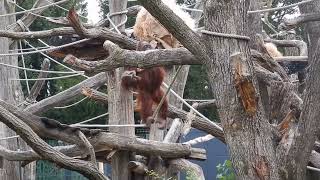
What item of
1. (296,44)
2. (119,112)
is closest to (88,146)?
(119,112)

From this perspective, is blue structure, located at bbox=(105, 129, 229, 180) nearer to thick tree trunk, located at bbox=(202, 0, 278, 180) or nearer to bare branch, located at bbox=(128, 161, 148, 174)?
bare branch, located at bbox=(128, 161, 148, 174)

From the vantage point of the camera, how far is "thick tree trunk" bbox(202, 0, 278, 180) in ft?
8.53

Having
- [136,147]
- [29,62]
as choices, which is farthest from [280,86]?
[29,62]

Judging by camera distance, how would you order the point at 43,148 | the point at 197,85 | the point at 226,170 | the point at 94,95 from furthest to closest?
1. the point at 197,85
2. the point at 226,170
3. the point at 94,95
4. the point at 43,148

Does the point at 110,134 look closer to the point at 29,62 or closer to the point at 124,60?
the point at 124,60

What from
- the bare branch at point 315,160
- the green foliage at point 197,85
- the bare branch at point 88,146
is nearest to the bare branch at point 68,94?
the bare branch at point 88,146

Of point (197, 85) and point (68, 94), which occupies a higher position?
point (197, 85)

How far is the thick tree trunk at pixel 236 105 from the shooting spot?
260 centimetres

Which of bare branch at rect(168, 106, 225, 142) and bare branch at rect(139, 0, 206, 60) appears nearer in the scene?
bare branch at rect(139, 0, 206, 60)

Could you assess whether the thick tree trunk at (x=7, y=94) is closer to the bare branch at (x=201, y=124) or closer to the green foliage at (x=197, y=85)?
the bare branch at (x=201, y=124)

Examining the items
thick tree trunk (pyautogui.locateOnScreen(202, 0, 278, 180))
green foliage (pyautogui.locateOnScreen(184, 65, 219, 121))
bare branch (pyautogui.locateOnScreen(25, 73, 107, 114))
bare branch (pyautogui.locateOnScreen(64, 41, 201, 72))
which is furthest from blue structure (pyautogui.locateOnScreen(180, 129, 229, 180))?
thick tree trunk (pyautogui.locateOnScreen(202, 0, 278, 180))

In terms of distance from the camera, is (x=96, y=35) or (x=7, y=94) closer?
(x=96, y=35)

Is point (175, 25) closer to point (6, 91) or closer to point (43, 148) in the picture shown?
point (43, 148)

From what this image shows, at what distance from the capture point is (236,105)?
2586 mm
